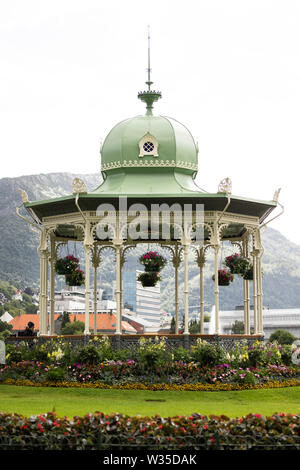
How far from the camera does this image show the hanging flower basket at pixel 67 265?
98.7 feet

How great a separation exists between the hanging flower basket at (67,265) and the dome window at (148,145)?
15.6ft

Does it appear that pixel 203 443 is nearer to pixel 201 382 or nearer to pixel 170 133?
pixel 201 382

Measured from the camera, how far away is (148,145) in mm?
29703

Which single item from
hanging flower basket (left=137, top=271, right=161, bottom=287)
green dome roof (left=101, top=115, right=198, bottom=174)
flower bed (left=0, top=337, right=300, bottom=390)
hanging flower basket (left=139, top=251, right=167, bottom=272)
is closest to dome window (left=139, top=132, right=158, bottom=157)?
green dome roof (left=101, top=115, right=198, bottom=174)

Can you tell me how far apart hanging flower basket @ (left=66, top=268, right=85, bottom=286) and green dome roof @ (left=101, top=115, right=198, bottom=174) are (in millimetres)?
4061

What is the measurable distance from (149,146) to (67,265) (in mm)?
5449

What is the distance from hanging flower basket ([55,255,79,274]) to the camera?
3008 centimetres

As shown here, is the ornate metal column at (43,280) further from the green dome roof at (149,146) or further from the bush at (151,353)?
→ the bush at (151,353)

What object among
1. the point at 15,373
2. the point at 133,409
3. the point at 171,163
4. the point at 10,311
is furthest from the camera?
the point at 10,311

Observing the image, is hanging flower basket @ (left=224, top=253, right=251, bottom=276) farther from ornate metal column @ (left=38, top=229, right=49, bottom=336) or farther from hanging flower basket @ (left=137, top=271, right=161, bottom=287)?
ornate metal column @ (left=38, top=229, right=49, bottom=336)

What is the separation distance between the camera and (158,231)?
108ft
